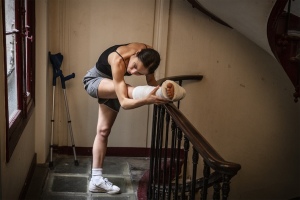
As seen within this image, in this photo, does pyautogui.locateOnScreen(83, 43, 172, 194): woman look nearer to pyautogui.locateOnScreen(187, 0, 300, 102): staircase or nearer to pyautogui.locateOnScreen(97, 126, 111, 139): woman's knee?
pyautogui.locateOnScreen(97, 126, 111, 139): woman's knee

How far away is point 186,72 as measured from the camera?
4121 mm

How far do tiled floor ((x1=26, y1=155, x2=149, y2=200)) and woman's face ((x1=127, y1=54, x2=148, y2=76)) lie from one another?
1043 mm

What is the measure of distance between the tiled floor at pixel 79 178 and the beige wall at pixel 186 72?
0.18 metres

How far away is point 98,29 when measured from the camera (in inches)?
155

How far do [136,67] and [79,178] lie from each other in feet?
4.27

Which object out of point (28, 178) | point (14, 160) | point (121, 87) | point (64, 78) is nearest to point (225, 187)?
point (121, 87)

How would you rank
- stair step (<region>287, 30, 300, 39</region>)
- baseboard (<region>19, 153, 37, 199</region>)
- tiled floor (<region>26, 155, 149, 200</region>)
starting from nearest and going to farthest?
baseboard (<region>19, 153, 37, 199</region>)
tiled floor (<region>26, 155, 149, 200</region>)
stair step (<region>287, 30, 300, 39</region>)

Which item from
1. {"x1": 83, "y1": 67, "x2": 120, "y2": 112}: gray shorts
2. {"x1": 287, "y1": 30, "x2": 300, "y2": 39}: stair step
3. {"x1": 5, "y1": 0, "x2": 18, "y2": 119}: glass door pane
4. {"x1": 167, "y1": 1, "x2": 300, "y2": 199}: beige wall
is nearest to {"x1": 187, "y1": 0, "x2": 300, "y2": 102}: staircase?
{"x1": 287, "y1": 30, "x2": 300, "y2": 39}: stair step

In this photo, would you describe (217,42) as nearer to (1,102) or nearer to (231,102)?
(231,102)

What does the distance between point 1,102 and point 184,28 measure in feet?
7.17

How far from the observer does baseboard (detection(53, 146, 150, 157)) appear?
4.14 m

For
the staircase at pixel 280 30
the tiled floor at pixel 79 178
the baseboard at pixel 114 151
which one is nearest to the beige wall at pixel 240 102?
the staircase at pixel 280 30

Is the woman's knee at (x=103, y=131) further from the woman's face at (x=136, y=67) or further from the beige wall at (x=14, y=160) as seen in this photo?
the woman's face at (x=136, y=67)

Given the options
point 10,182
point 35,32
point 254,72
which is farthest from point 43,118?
point 254,72
